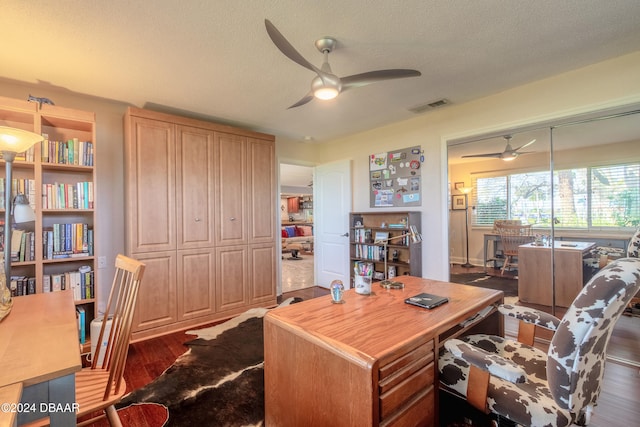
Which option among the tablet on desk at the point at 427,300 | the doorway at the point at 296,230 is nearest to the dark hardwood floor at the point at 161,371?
the tablet on desk at the point at 427,300

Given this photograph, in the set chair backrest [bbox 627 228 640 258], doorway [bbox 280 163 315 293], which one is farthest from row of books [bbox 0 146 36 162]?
chair backrest [bbox 627 228 640 258]

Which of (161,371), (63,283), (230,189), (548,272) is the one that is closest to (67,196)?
(63,283)

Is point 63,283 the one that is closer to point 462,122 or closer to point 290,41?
point 290,41

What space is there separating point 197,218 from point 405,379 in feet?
9.30

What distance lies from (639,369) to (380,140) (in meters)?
3.35

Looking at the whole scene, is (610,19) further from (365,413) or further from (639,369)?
(365,413)

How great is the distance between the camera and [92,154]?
2.69 meters

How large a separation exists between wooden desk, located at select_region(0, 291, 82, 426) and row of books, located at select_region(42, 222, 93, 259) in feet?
5.04

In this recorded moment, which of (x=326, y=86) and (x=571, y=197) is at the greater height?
(x=326, y=86)

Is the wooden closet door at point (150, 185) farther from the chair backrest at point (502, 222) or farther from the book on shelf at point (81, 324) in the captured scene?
the chair backrest at point (502, 222)

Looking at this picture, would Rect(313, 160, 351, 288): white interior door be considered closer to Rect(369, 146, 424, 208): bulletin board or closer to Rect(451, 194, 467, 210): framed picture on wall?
Rect(369, 146, 424, 208): bulletin board

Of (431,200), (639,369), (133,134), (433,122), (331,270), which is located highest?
(433,122)

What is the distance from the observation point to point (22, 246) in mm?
2400

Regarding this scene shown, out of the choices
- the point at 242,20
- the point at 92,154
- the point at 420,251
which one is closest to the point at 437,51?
the point at 242,20
